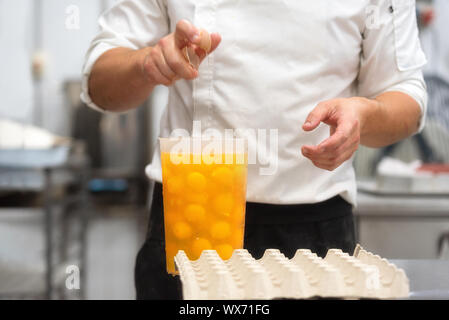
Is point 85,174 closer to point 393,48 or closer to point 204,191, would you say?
point 393,48

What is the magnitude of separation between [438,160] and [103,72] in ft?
8.71

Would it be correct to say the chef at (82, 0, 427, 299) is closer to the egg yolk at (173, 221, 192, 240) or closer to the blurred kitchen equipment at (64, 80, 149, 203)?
the egg yolk at (173, 221, 192, 240)

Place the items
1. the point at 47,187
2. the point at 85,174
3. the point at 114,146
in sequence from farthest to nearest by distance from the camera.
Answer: the point at 114,146, the point at 85,174, the point at 47,187

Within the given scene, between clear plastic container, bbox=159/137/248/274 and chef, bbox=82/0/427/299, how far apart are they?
22cm

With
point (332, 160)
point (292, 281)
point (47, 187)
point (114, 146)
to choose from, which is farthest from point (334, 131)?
point (114, 146)

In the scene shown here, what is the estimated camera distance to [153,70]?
677mm

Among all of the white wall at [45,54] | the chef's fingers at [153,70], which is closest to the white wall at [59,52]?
the white wall at [45,54]

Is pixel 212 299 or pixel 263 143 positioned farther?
pixel 263 143

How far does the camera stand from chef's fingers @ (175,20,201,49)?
1.99 ft

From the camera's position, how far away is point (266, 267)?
554mm

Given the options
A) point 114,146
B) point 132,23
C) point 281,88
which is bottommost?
point 114,146

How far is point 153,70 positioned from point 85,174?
2935 millimetres
